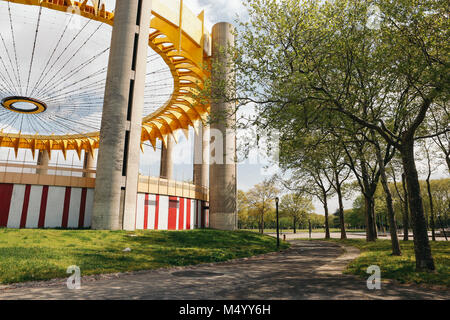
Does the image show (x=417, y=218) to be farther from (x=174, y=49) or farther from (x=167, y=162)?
(x=167, y=162)

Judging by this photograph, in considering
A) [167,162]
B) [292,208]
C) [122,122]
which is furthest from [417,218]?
[292,208]

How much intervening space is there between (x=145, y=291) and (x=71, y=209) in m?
20.4

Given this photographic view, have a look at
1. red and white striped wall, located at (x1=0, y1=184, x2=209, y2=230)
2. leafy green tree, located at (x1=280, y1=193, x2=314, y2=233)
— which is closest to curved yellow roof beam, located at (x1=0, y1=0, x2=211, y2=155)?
red and white striped wall, located at (x1=0, y1=184, x2=209, y2=230)

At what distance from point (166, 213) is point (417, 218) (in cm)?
2422

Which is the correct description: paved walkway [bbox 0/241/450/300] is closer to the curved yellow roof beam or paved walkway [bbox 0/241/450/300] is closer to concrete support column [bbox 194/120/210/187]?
the curved yellow roof beam

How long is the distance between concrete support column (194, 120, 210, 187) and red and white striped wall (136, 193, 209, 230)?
365 inches

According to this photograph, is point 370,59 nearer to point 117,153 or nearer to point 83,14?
point 117,153

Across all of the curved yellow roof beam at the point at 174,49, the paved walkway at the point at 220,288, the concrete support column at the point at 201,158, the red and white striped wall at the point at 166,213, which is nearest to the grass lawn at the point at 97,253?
the paved walkway at the point at 220,288

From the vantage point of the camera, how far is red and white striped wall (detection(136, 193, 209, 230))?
28078 mm

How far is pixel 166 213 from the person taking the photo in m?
30.4

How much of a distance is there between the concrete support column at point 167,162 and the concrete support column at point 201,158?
16.5ft

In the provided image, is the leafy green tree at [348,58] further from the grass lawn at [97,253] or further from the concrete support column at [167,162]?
the concrete support column at [167,162]

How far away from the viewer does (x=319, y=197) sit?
1731 inches

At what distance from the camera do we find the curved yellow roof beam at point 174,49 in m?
29.3
